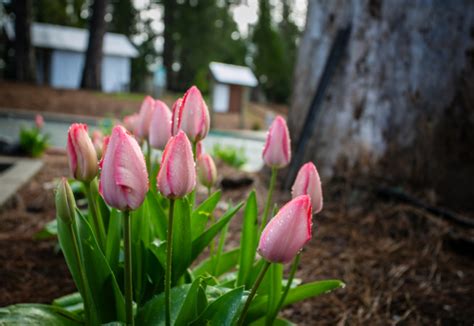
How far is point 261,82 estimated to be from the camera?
1267 inches

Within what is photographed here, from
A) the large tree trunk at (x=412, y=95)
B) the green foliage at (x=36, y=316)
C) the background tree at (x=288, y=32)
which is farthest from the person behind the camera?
the background tree at (x=288, y=32)

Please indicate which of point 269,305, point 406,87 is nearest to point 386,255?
point 406,87

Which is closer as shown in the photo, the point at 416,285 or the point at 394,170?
the point at 416,285

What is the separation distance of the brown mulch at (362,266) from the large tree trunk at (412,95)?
0.31 metres

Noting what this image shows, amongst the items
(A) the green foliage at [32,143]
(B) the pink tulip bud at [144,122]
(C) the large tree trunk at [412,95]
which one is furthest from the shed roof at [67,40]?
(B) the pink tulip bud at [144,122]

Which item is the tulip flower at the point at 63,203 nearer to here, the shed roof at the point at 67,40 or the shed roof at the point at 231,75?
the shed roof at the point at 231,75

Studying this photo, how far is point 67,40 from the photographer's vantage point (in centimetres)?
2692

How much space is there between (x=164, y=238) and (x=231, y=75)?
1819 cm

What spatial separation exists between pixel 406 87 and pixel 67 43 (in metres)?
26.9

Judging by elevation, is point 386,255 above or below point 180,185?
below

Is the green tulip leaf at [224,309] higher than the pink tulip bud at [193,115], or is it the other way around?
the pink tulip bud at [193,115]

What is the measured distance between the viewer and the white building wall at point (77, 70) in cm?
2670

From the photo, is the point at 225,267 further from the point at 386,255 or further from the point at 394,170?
the point at 394,170

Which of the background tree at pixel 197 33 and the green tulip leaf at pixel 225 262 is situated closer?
the green tulip leaf at pixel 225 262
